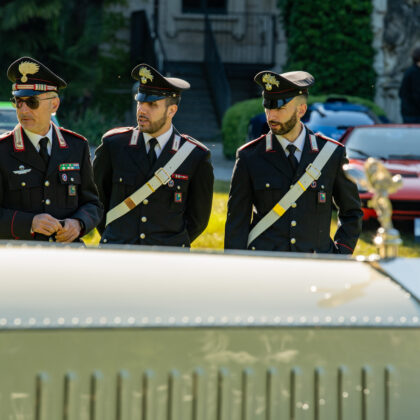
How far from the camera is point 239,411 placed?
2.38 meters

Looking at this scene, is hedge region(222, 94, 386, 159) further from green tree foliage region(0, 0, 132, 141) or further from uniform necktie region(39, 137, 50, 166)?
uniform necktie region(39, 137, 50, 166)

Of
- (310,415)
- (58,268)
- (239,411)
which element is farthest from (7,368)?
(310,415)

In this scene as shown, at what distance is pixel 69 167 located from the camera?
4.82 metres

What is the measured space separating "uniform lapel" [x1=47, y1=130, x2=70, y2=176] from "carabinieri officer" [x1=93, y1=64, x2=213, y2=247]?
1.40 ft

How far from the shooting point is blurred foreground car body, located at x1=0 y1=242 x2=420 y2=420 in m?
2.33

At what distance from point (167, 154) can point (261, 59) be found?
21676 mm

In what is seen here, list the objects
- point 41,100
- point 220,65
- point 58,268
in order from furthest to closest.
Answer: point 220,65 → point 41,100 → point 58,268

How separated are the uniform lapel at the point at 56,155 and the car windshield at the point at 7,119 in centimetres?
464

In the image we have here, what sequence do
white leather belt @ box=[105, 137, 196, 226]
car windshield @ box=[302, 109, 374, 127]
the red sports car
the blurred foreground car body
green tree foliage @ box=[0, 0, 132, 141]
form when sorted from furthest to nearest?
green tree foliage @ box=[0, 0, 132, 141] → car windshield @ box=[302, 109, 374, 127] → the red sports car → white leather belt @ box=[105, 137, 196, 226] → the blurred foreground car body

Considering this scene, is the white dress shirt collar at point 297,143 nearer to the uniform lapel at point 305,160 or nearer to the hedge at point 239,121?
the uniform lapel at point 305,160

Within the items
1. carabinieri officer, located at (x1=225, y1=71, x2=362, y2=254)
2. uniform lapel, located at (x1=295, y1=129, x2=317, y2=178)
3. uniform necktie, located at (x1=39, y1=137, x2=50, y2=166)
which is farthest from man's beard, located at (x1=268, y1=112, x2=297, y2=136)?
uniform necktie, located at (x1=39, y1=137, x2=50, y2=166)

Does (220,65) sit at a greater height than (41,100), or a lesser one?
lesser

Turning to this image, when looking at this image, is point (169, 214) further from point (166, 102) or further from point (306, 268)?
point (306, 268)

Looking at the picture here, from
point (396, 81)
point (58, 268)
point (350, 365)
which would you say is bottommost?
point (396, 81)
